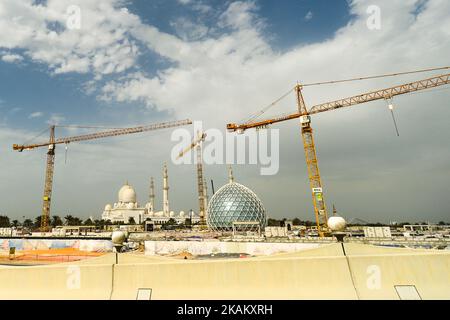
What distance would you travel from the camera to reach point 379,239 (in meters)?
27.3

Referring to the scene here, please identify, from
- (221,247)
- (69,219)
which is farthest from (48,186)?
(221,247)

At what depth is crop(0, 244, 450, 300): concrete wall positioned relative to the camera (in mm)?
8109

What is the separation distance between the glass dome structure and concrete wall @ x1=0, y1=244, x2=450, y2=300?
57.8m

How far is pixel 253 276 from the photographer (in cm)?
869

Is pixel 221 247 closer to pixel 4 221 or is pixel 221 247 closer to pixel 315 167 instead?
pixel 315 167

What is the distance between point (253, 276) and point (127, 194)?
5713 inches

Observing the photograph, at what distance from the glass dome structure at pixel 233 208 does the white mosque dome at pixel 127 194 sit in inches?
3268

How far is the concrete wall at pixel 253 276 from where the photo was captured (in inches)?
319

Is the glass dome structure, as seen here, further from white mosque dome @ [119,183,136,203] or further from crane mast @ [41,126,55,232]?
white mosque dome @ [119,183,136,203]
